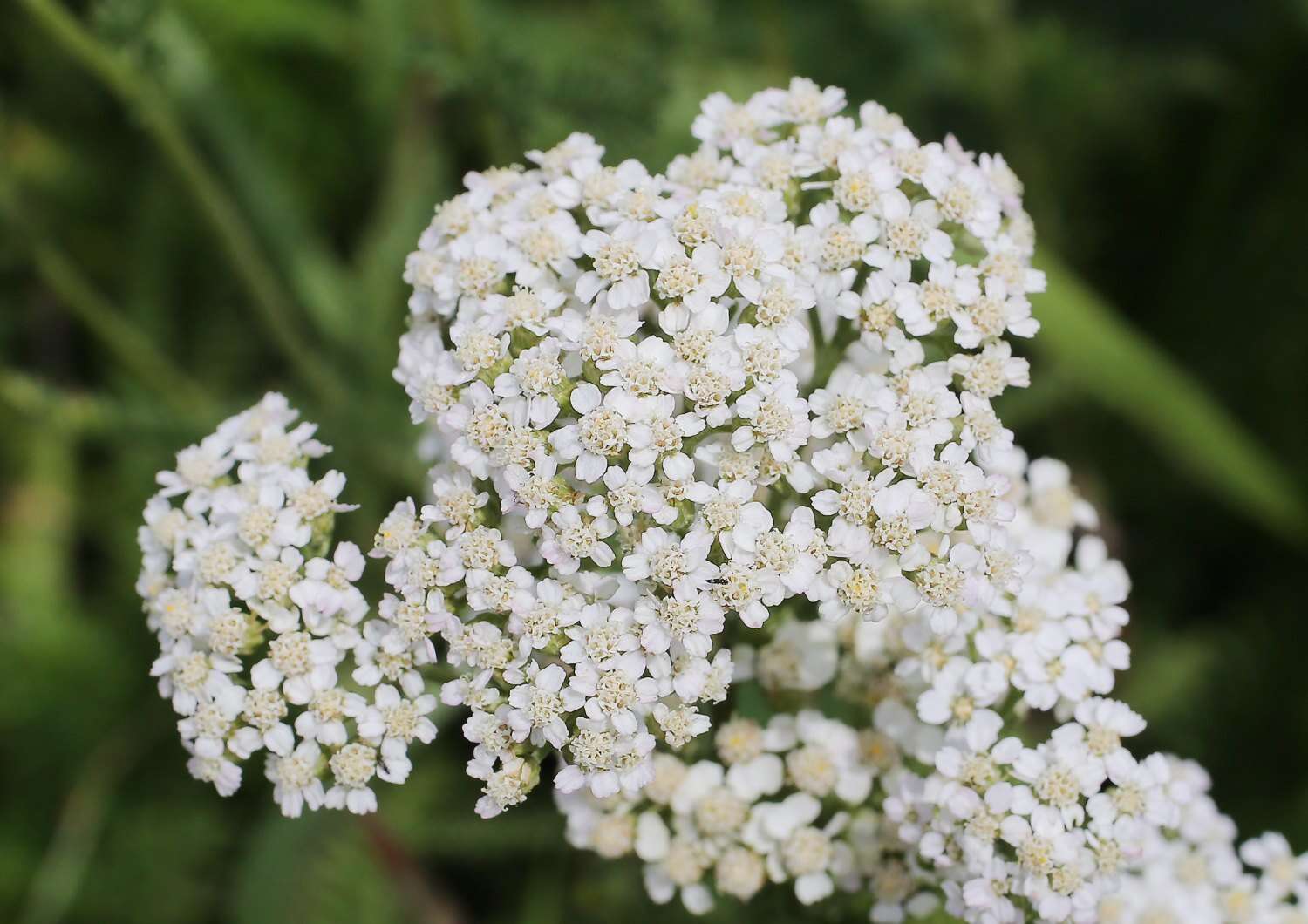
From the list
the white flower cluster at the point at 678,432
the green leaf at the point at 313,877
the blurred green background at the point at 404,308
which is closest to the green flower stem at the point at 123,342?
the blurred green background at the point at 404,308

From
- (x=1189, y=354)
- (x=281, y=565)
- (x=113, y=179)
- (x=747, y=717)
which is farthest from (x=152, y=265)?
(x=1189, y=354)

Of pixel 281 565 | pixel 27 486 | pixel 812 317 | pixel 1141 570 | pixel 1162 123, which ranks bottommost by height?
pixel 281 565

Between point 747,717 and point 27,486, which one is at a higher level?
point 27,486

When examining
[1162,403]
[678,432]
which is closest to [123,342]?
[678,432]

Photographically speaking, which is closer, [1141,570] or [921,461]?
[921,461]

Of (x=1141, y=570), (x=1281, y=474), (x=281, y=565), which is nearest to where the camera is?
(x=281, y=565)

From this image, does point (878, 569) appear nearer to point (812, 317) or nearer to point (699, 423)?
point (699, 423)

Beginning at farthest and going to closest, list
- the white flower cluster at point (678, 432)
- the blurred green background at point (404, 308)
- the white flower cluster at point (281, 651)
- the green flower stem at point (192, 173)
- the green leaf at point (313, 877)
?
1. the blurred green background at point (404, 308)
2. the green leaf at point (313, 877)
3. the green flower stem at point (192, 173)
4. the white flower cluster at point (281, 651)
5. the white flower cluster at point (678, 432)

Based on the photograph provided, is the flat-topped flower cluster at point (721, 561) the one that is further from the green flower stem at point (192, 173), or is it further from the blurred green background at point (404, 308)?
the green flower stem at point (192, 173)
